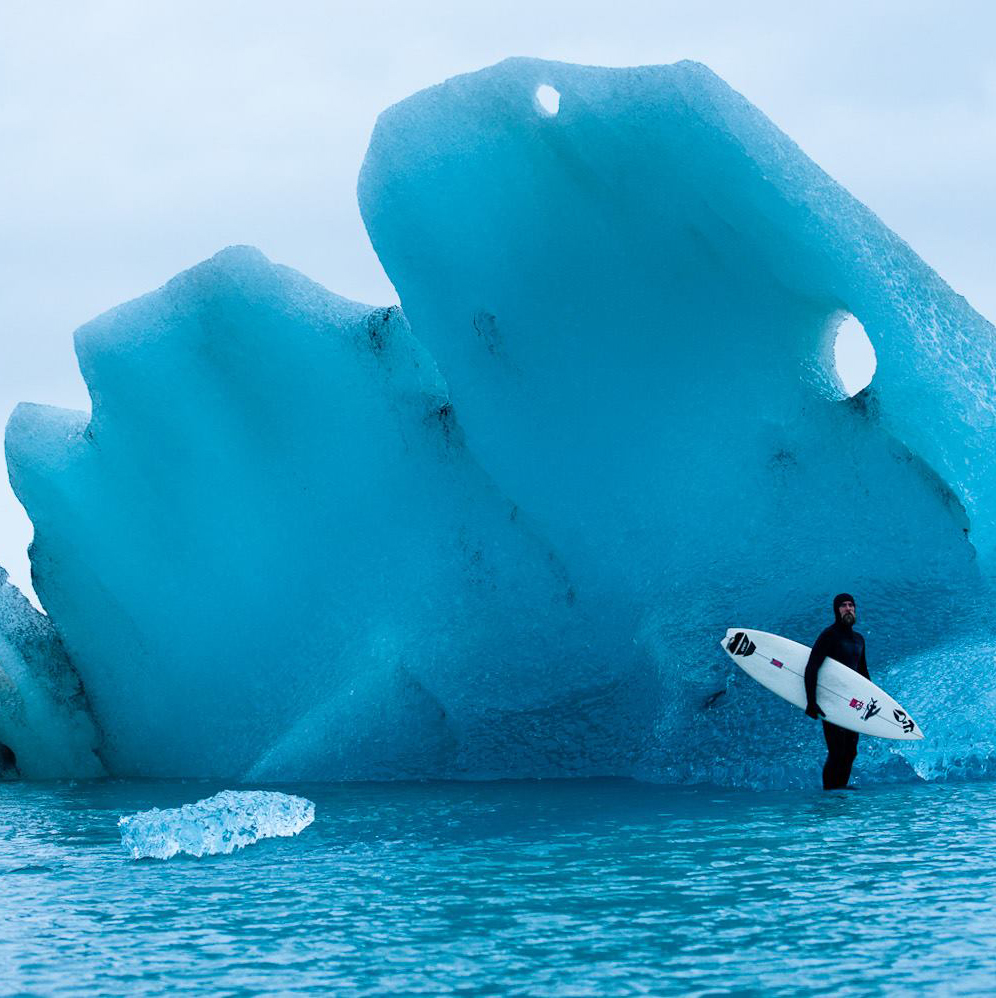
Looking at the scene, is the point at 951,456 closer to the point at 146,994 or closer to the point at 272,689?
the point at 272,689

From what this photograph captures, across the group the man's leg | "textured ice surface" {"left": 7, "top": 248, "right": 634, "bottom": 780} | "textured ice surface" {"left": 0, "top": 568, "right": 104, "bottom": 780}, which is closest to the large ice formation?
"textured ice surface" {"left": 7, "top": 248, "right": 634, "bottom": 780}

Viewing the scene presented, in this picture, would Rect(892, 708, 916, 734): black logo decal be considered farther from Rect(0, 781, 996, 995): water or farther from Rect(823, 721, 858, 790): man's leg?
Rect(0, 781, 996, 995): water

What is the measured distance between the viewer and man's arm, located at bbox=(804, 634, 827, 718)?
6.73m

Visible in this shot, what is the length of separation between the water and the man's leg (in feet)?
0.95

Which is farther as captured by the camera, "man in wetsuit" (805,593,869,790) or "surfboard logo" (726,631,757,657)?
"surfboard logo" (726,631,757,657)

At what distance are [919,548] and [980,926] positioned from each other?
438 cm

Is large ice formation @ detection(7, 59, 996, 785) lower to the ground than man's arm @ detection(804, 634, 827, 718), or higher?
higher

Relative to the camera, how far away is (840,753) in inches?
263

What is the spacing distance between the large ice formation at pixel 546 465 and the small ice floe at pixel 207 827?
9.11 feet

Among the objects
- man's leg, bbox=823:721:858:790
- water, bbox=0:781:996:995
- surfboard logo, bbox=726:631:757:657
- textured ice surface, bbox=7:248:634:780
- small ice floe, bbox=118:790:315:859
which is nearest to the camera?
water, bbox=0:781:996:995

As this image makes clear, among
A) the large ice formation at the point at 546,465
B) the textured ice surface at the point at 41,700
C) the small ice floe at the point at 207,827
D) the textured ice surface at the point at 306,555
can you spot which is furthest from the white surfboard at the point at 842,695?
the textured ice surface at the point at 41,700

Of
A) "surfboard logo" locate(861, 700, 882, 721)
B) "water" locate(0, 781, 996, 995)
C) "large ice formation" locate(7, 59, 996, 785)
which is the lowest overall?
"water" locate(0, 781, 996, 995)

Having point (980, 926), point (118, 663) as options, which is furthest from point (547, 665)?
point (980, 926)

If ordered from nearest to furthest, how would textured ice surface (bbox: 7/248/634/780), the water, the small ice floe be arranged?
the water → the small ice floe → textured ice surface (bbox: 7/248/634/780)
